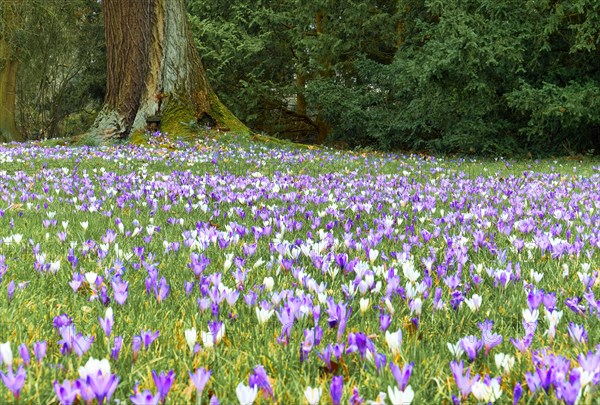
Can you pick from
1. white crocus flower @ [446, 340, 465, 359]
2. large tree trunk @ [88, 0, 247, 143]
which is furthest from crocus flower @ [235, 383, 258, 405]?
large tree trunk @ [88, 0, 247, 143]

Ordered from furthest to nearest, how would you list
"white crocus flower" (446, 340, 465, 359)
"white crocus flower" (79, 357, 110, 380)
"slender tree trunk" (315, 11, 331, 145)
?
"slender tree trunk" (315, 11, 331, 145), "white crocus flower" (446, 340, 465, 359), "white crocus flower" (79, 357, 110, 380)

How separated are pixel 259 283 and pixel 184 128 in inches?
403

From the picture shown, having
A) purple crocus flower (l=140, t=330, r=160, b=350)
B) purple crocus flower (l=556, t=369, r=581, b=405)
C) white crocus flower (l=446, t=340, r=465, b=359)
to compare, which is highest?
purple crocus flower (l=556, t=369, r=581, b=405)

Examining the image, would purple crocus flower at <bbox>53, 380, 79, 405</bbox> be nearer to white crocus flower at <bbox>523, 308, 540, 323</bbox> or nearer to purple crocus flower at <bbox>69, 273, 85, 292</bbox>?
purple crocus flower at <bbox>69, 273, 85, 292</bbox>

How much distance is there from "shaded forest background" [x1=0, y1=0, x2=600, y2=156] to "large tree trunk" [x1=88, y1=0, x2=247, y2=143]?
5232mm

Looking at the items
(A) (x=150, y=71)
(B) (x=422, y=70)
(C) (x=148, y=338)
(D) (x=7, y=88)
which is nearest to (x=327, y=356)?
(C) (x=148, y=338)

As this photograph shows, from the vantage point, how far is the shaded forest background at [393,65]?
12250 millimetres

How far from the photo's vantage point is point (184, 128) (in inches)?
481

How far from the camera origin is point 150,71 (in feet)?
42.2

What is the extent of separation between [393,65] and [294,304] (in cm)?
1534

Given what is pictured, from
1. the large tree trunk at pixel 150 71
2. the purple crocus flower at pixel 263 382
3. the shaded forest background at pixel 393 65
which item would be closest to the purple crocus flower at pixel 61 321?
the purple crocus flower at pixel 263 382

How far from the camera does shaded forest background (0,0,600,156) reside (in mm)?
12250

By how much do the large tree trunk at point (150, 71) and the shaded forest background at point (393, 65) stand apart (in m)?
5.23

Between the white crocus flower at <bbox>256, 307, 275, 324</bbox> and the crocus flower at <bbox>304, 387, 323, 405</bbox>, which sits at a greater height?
the crocus flower at <bbox>304, 387, 323, 405</bbox>
